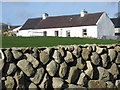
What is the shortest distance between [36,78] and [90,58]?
2.18 meters

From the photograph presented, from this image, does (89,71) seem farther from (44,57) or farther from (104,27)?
(104,27)

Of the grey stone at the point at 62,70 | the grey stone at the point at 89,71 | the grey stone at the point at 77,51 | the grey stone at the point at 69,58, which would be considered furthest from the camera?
the grey stone at the point at 89,71

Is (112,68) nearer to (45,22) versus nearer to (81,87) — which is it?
(81,87)

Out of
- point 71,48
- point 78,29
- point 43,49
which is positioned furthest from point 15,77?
point 78,29

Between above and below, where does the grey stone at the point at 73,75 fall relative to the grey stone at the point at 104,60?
below

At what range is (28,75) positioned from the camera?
712 cm

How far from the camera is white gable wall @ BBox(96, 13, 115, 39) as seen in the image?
35.8 metres

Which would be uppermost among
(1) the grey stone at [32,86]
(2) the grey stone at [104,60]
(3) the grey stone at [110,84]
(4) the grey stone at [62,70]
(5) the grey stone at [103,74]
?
(2) the grey stone at [104,60]

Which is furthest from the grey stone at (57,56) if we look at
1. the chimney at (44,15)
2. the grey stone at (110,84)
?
the chimney at (44,15)

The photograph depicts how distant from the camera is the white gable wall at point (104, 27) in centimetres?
3584

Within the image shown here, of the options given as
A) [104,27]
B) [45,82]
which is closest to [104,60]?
[45,82]

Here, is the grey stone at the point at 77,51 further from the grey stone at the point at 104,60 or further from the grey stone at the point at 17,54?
the grey stone at the point at 17,54

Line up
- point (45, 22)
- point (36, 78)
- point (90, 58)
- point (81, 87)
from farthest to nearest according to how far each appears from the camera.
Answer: point (45, 22) → point (90, 58) → point (81, 87) → point (36, 78)

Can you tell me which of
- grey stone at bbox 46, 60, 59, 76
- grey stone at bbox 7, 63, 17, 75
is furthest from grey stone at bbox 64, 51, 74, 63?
grey stone at bbox 7, 63, 17, 75
